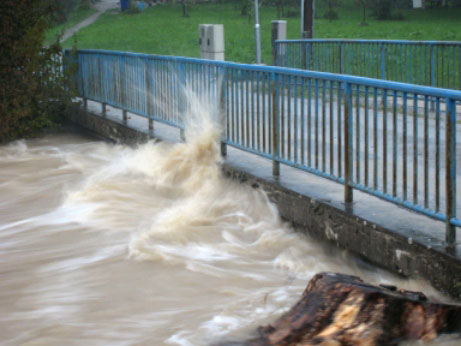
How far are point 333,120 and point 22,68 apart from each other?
23.3ft

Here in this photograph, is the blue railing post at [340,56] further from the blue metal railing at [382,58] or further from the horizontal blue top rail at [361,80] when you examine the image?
the horizontal blue top rail at [361,80]

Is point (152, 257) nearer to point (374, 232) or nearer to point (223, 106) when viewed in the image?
point (374, 232)

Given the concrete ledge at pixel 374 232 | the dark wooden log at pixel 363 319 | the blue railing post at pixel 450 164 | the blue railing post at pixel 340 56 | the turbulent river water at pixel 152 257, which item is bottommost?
the turbulent river water at pixel 152 257

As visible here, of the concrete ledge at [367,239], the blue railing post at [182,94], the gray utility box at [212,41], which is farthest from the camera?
the gray utility box at [212,41]

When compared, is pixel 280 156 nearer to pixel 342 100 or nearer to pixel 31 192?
pixel 342 100

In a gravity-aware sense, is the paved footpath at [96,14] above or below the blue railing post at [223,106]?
above

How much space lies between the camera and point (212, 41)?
15.3 m

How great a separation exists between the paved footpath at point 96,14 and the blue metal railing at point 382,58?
2980 cm

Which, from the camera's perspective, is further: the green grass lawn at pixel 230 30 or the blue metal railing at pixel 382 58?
the green grass lawn at pixel 230 30

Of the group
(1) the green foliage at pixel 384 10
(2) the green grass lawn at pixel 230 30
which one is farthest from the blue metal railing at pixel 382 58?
(1) the green foliage at pixel 384 10

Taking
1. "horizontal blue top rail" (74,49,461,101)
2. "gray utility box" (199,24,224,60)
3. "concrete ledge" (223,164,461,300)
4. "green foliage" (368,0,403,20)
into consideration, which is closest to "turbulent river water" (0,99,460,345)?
"concrete ledge" (223,164,461,300)

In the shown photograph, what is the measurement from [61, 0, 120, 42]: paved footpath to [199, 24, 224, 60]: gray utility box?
29.1 m

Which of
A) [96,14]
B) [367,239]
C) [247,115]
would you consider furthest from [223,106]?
[96,14]

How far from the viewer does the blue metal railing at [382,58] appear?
11.7 m
